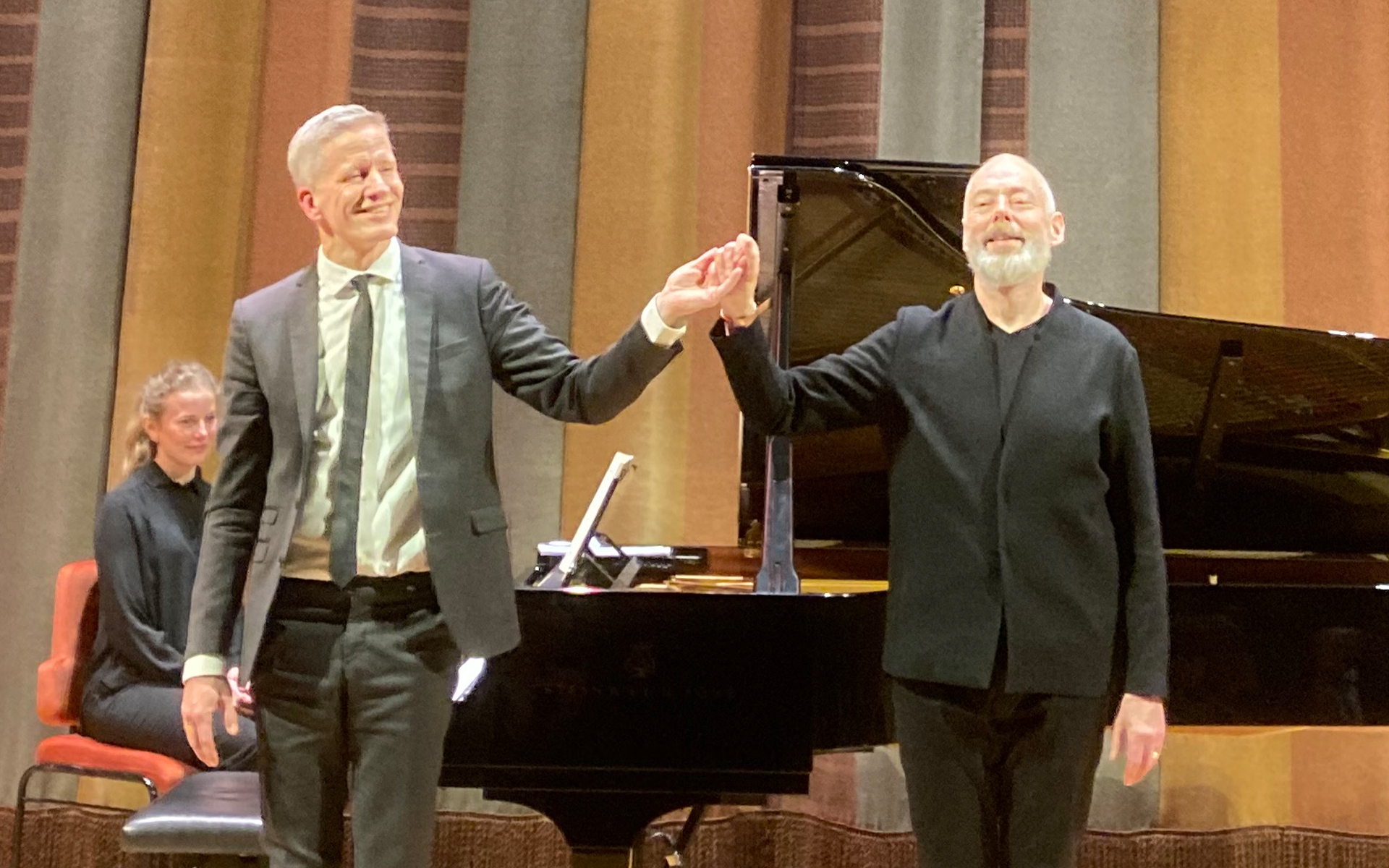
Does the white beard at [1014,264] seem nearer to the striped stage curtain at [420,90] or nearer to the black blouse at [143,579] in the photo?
the black blouse at [143,579]

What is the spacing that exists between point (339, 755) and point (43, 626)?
2.73m

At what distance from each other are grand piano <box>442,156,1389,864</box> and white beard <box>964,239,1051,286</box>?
0.65m

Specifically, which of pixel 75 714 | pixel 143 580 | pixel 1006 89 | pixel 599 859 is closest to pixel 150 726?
pixel 75 714

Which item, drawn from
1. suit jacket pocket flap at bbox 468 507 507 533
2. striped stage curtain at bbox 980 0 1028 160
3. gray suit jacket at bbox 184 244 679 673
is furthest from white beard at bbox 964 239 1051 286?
striped stage curtain at bbox 980 0 1028 160

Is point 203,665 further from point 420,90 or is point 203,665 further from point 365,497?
point 420,90

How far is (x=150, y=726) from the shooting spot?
3.07 m

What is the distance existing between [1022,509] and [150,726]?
7.22ft

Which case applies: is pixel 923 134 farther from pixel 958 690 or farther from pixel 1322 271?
pixel 958 690

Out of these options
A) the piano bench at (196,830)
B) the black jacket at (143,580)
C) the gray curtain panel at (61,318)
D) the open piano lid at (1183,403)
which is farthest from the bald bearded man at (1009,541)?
the gray curtain panel at (61,318)

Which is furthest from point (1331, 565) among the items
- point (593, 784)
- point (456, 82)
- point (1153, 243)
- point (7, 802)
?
point (7, 802)

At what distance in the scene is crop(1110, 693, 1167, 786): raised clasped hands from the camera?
1731 millimetres

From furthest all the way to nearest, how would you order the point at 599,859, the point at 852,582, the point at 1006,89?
1. the point at 1006,89
2. the point at 852,582
3. the point at 599,859

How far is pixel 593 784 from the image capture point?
7.14ft

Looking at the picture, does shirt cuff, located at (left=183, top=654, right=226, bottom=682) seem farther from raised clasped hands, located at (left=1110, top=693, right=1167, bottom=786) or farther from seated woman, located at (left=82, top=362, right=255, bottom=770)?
seated woman, located at (left=82, top=362, right=255, bottom=770)
